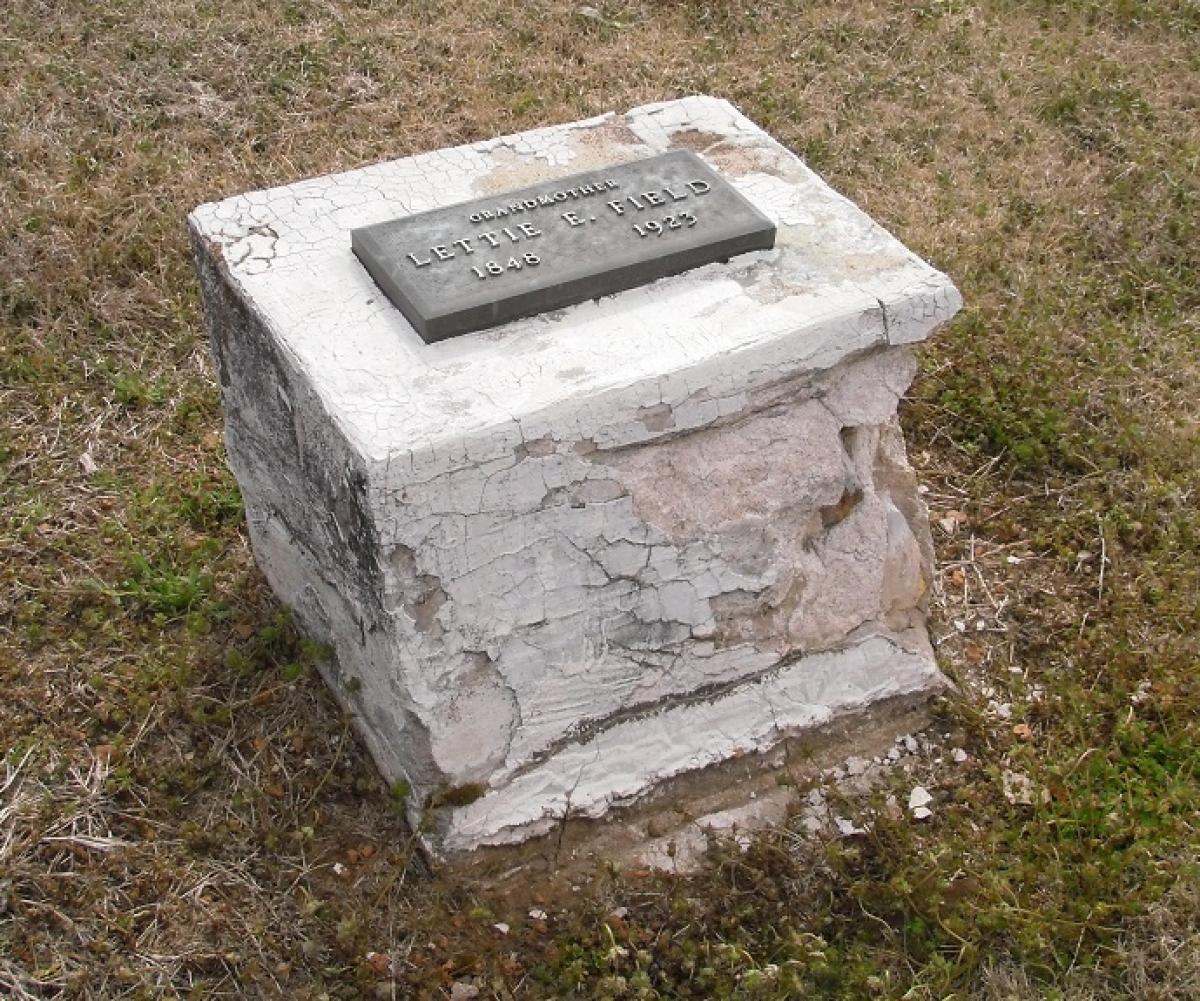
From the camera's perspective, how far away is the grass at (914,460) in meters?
2.61

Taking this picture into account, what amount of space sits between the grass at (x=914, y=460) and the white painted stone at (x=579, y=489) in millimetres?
245

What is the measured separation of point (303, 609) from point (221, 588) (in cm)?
34

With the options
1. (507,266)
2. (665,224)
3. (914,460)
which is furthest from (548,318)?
(914,460)

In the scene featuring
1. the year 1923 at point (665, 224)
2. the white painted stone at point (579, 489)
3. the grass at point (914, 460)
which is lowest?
the grass at point (914, 460)

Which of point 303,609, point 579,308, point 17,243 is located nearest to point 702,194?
point 579,308

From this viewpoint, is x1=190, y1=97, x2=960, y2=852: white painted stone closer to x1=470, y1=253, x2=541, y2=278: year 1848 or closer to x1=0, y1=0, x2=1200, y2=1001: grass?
x1=470, y1=253, x2=541, y2=278: year 1848

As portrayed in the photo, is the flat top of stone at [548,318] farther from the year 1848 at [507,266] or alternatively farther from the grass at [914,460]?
the grass at [914,460]

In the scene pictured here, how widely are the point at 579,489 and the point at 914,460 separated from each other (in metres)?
1.56

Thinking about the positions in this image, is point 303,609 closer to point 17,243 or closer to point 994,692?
point 994,692

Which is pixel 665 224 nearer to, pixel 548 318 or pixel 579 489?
pixel 548 318

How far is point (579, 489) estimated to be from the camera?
249cm

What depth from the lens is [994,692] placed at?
10.4 feet

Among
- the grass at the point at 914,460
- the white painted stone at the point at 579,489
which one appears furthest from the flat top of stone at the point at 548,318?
the grass at the point at 914,460

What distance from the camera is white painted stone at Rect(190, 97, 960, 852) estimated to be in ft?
7.97
